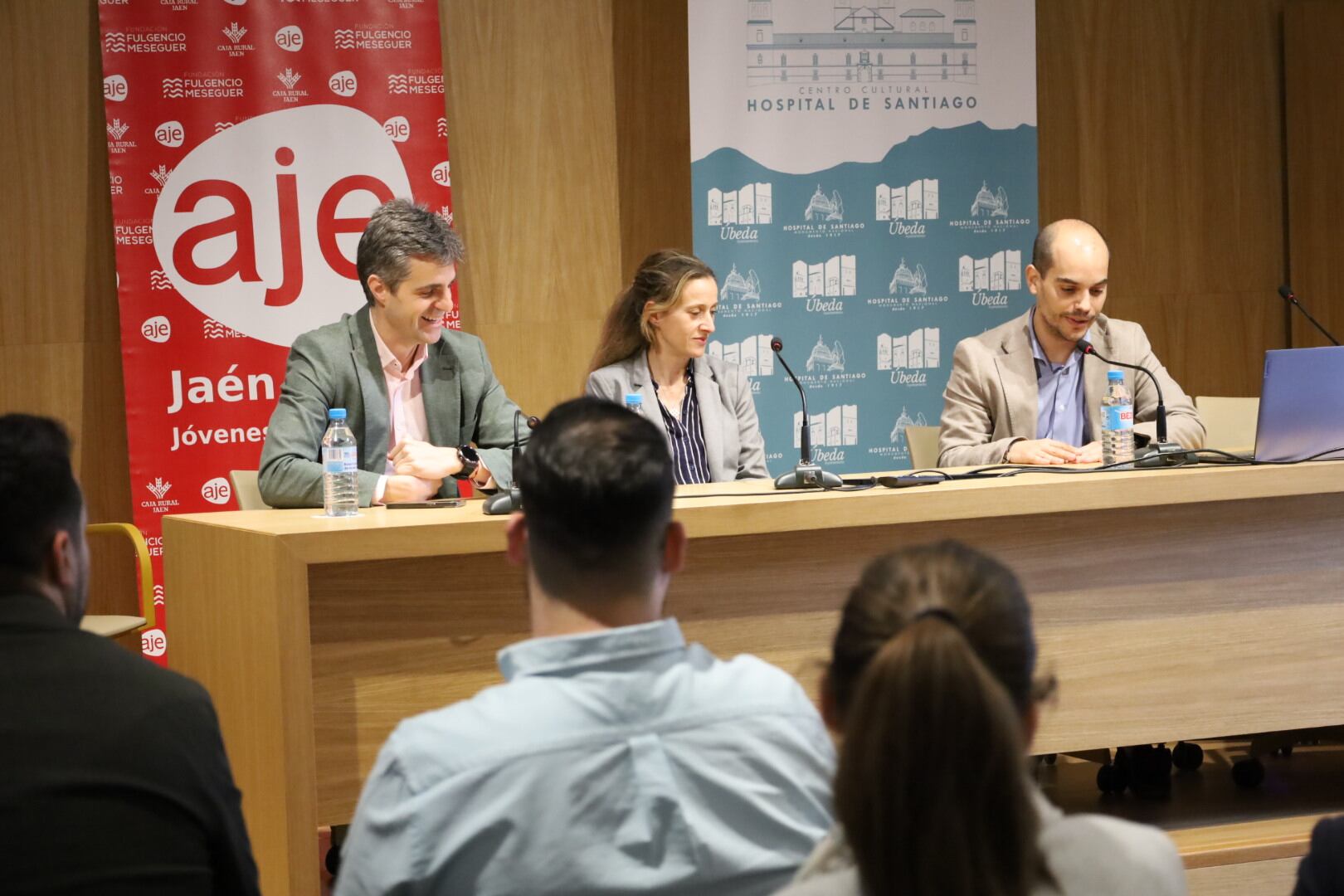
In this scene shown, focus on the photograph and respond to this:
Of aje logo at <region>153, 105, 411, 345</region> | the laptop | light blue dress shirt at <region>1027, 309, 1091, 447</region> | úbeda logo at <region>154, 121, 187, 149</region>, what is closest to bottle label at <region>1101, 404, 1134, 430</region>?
the laptop

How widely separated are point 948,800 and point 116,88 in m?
4.34

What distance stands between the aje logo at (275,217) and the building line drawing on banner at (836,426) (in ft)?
5.78

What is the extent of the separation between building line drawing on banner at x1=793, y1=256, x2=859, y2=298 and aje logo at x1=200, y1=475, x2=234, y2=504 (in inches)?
84.4

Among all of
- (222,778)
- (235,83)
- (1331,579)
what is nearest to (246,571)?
(222,778)

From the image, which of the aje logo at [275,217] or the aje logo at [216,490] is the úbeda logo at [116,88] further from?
the aje logo at [216,490]

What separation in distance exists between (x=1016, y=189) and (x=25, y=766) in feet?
15.4

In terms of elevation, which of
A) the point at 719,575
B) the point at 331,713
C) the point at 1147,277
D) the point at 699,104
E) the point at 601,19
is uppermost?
the point at 601,19

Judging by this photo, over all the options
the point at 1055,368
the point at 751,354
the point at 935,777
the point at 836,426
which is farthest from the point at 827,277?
the point at 935,777

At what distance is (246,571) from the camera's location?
2.48 meters

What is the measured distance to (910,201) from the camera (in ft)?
17.1

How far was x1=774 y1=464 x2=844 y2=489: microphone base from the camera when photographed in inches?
110

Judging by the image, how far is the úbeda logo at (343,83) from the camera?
4.68 m

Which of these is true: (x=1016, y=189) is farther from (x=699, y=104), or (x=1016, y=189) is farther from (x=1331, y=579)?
(x=1331, y=579)

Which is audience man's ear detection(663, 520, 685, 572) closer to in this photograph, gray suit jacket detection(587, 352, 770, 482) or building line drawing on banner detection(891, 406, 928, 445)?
gray suit jacket detection(587, 352, 770, 482)
